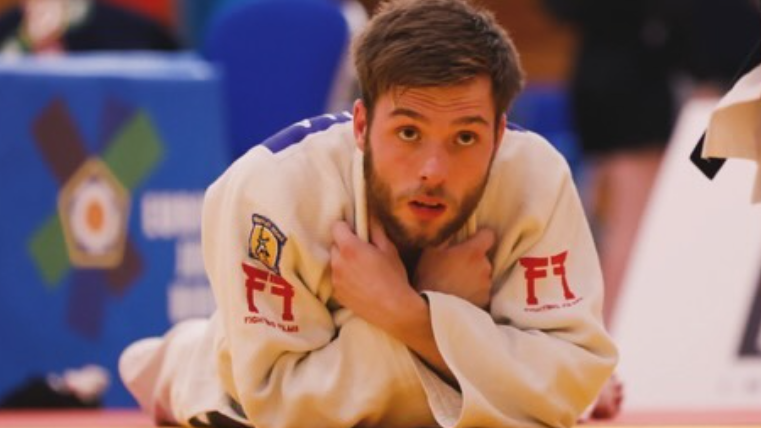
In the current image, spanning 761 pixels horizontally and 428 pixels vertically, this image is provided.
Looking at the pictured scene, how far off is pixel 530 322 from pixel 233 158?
3.50 m

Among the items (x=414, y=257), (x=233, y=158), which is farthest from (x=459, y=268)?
(x=233, y=158)

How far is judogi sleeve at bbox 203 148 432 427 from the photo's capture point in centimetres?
383

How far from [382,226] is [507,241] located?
257 mm

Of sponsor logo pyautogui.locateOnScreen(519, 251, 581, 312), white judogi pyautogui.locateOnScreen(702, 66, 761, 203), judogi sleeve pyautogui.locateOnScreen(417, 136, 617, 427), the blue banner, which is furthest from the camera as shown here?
the blue banner

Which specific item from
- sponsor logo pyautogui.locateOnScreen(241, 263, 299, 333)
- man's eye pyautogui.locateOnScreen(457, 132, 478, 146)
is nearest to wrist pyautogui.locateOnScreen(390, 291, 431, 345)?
sponsor logo pyautogui.locateOnScreen(241, 263, 299, 333)

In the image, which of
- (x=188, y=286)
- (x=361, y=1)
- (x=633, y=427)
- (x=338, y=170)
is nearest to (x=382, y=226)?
(x=338, y=170)

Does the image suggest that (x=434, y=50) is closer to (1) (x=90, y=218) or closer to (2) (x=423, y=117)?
(2) (x=423, y=117)

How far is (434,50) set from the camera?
12.0 feet

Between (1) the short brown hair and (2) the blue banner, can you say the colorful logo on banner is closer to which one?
(2) the blue banner

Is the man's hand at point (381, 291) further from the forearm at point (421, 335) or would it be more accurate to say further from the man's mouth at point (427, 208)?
the man's mouth at point (427, 208)

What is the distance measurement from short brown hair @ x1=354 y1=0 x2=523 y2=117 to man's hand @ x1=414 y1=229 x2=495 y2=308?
0.28 metres

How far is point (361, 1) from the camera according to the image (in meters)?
11.6

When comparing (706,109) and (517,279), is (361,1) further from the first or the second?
(517,279)

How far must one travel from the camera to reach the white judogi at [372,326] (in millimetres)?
3811
